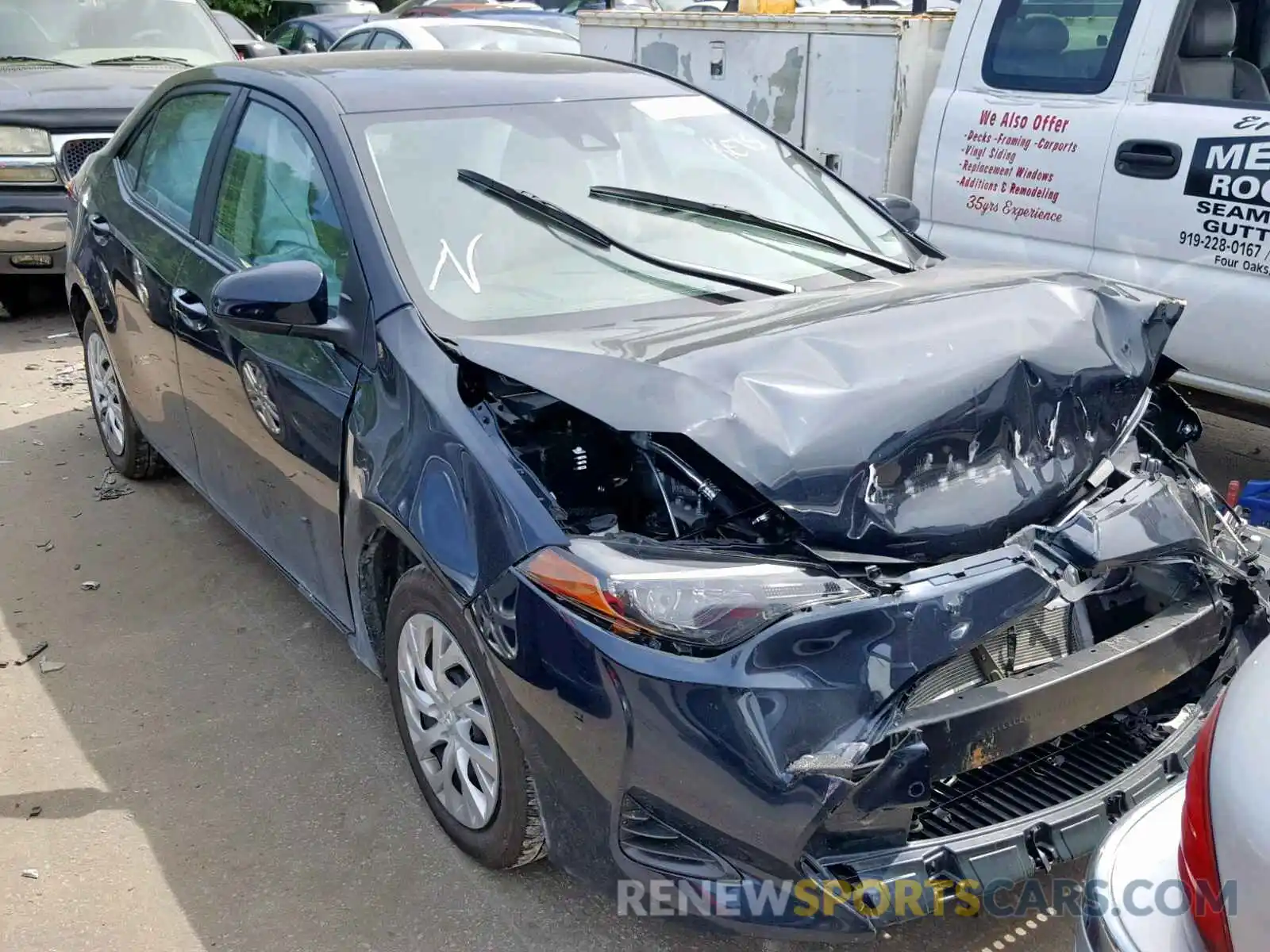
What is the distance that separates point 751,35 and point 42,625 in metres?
4.39

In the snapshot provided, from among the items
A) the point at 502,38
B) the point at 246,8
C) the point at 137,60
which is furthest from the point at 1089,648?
the point at 246,8

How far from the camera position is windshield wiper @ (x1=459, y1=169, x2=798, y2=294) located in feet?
10.8

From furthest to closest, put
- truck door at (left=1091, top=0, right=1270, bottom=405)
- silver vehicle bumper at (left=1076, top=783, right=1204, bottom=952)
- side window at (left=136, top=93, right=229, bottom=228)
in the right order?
1. truck door at (left=1091, top=0, right=1270, bottom=405)
2. side window at (left=136, top=93, right=229, bottom=228)
3. silver vehicle bumper at (left=1076, top=783, right=1204, bottom=952)

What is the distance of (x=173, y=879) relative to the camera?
116 inches

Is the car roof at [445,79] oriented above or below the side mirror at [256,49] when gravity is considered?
above

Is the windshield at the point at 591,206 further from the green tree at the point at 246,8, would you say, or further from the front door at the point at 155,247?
the green tree at the point at 246,8

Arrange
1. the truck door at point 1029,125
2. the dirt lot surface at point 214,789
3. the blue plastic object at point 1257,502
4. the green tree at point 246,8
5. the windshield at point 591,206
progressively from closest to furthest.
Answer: the dirt lot surface at point 214,789 < the windshield at point 591,206 < the blue plastic object at point 1257,502 < the truck door at point 1029,125 < the green tree at point 246,8

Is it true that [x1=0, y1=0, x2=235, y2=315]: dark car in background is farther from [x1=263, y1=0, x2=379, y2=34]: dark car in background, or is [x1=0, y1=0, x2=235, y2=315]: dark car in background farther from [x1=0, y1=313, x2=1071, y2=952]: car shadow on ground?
[x1=263, y1=0, x2=379, y2=34]: dark car in background

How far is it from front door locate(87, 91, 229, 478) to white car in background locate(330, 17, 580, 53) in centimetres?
598

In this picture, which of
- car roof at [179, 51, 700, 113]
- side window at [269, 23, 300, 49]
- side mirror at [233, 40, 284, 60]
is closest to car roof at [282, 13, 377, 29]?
side window at [269, 23, 300, 49]

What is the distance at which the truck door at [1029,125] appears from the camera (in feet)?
15.8

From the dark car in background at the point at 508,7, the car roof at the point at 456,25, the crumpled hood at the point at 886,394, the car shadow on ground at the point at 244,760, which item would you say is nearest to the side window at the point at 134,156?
the car shadow on ground at the point at 244,760

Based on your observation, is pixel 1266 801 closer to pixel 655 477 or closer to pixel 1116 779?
pixel 1116 779

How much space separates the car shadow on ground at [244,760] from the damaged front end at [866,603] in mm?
393
